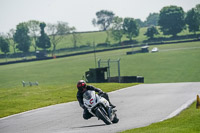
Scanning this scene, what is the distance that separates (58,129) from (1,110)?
23.6ft

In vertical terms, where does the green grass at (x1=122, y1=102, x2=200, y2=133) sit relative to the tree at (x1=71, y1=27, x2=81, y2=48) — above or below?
above

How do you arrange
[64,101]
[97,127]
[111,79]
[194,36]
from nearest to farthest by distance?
1. [97,127]
2. [64,101]
3. [111,79]
4. [194,36]

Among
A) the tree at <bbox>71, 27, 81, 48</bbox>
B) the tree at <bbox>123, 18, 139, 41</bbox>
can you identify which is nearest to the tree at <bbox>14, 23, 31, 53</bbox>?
the tree at <bbox>71, 27, 81, 48</bbox>

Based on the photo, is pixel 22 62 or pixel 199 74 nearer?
pixel 199 74

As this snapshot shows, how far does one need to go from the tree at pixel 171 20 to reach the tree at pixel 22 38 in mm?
49357

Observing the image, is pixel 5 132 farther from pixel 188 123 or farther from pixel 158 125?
pixel 188 123

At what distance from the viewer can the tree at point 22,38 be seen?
134 metres

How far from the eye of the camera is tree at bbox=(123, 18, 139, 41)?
140m

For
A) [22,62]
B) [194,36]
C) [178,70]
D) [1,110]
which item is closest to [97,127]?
[1,110]

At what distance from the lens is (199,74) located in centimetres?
3978

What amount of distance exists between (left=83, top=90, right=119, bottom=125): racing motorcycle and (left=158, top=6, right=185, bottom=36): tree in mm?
121326

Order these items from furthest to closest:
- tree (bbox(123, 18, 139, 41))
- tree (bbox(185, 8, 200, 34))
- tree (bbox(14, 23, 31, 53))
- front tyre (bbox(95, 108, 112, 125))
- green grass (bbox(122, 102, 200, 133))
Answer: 1. tree (bbox(123, 18, 139, 41))
2. tree (bbox(14, 23, 31, 53))
3. tree (bbox(185, 8, 200, 34))
4. front tyre (bbox(95, 108, 112, 125))
5. green grass (bbox(122, 102, 200, 133))

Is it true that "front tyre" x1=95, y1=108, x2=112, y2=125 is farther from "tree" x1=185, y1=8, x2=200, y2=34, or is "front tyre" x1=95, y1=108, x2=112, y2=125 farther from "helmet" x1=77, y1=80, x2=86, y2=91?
"tree" x1=185, y1=8, x2=200, y2=34

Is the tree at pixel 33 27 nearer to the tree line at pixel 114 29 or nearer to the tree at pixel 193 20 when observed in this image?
the tree line at pixel 114 29
